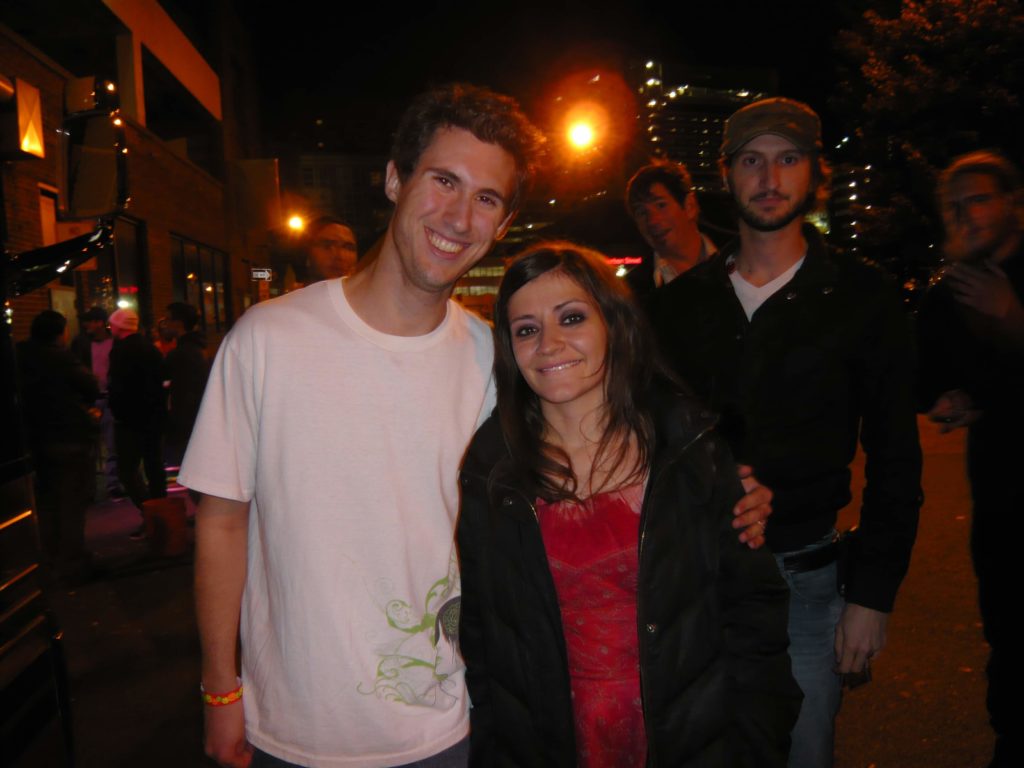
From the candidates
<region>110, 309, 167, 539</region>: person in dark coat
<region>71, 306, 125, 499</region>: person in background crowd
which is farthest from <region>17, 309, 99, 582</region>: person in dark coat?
<region>71, 306, 125, 499</region>: person in background crowd

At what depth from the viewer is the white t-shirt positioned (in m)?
1.89

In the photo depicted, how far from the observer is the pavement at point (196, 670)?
3.64 metres

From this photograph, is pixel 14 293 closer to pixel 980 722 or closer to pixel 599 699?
pixel 599 699

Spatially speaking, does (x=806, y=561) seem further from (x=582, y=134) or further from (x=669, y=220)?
(x=582, y=134)

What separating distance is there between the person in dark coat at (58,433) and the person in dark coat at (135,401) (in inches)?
45.5

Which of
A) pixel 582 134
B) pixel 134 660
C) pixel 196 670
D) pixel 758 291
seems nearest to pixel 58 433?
pixel 134 660

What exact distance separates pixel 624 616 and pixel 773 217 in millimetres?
1449

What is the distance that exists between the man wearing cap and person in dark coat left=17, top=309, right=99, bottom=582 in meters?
5.48

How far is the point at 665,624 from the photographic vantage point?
79.1 inches

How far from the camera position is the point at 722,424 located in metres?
2.56

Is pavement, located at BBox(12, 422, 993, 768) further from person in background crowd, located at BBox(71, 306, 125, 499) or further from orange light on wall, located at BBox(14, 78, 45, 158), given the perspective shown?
person in background crowd, located at BBox(71, 306, 125, 499)

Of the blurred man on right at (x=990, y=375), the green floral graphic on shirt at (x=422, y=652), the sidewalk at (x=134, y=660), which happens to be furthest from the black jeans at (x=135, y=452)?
the blurred man on right at (x=990, y=375)

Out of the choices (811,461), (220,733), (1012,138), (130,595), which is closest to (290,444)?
(220,733)

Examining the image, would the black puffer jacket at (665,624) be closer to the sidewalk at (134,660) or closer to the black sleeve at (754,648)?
the black sleeve at (754,648)
